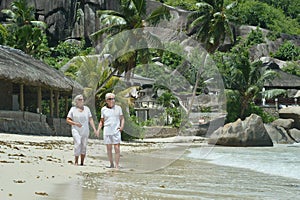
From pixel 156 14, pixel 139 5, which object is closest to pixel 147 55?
pixel 156 14

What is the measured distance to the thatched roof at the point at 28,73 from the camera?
1753 centimetres

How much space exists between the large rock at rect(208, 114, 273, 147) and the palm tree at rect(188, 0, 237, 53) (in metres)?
11.7

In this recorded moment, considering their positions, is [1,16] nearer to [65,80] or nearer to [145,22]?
[145,22]

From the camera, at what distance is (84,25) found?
45.3 meters

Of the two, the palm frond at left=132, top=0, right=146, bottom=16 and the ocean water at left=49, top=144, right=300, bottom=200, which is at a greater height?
the palm frond at left=132, top=0, right=146, bottom=16

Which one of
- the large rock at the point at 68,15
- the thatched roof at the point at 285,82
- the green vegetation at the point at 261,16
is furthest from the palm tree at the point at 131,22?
the green vegetation at the point at 261,16

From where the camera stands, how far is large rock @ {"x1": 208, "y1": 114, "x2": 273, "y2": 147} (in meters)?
20.5

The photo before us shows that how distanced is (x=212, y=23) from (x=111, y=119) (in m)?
24.7

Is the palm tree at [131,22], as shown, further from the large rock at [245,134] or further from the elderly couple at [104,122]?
the elderly couple at [104,122]

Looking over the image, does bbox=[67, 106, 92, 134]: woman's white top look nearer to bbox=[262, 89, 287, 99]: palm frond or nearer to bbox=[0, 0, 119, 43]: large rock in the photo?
bbox=[262, 89, 287, 99]: palm frond

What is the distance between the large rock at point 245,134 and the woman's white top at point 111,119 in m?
12.8

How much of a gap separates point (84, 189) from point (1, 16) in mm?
39612

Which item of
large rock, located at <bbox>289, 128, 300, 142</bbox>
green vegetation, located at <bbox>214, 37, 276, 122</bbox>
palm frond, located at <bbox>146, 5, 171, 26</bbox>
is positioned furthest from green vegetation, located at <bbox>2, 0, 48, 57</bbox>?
large rock, located at <bbox>289, 128, 300, 142</bbox>

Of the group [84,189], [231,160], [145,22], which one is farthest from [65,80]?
[84,189]
